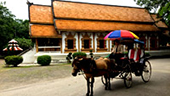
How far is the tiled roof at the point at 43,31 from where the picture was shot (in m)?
17.3

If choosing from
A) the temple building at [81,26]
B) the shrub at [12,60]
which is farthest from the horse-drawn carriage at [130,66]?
the temple building at [81,26]

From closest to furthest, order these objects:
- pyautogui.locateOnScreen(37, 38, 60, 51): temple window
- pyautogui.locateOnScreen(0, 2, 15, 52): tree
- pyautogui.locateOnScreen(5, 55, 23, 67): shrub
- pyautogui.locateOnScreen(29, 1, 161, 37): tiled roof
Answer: pyautogui.locateOnScreen(5, 55, 23, 67): shrub → pyautogui.locateOnScreen(37, 38, 60, 51): temple window → pyautogui.locateOnScreen(29, 1, 161, 37): tiled roof → pyautogui.locateOnScreen(0, 2, 15, 52): tree

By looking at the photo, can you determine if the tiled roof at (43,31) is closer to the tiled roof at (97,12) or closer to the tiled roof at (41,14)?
the tiled roof at (41,14)

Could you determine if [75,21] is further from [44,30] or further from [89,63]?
[89,63]

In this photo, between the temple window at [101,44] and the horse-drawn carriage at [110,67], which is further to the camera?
the temple window at [101,44]

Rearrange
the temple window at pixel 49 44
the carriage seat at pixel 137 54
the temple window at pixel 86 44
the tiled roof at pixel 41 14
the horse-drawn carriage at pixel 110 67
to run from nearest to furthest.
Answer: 1. the horse-drawn carriage at pixel 110 67
2. the carriage seat at pixel 137 54
3. the temple window at pixel 49 44
4. the tiled roof at pixel 41 14
5. the temple window at pixel 86 44

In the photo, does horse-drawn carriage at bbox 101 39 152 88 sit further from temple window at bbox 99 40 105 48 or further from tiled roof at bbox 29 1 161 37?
temple window at bbox 99 40 105 48

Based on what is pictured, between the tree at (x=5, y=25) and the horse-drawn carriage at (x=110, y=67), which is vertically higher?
the tree at (x=5, y=25)

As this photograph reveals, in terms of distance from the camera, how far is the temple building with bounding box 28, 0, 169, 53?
18609mm

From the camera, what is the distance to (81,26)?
64.7 ft

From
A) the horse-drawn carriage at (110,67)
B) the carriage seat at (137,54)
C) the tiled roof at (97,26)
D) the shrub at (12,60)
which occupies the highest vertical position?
the tiled roof at (97,26)

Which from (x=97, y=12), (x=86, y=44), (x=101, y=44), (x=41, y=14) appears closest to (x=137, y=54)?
(x=86, y=44)

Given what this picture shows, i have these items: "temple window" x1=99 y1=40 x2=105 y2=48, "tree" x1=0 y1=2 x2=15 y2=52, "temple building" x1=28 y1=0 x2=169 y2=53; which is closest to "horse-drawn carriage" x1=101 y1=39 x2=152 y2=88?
"temple building" x1=28 y1=0 x2=169 y2=53

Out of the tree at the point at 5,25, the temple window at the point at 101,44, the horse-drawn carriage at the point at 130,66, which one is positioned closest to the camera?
the horse-drawn carriage at the point at 130,66
